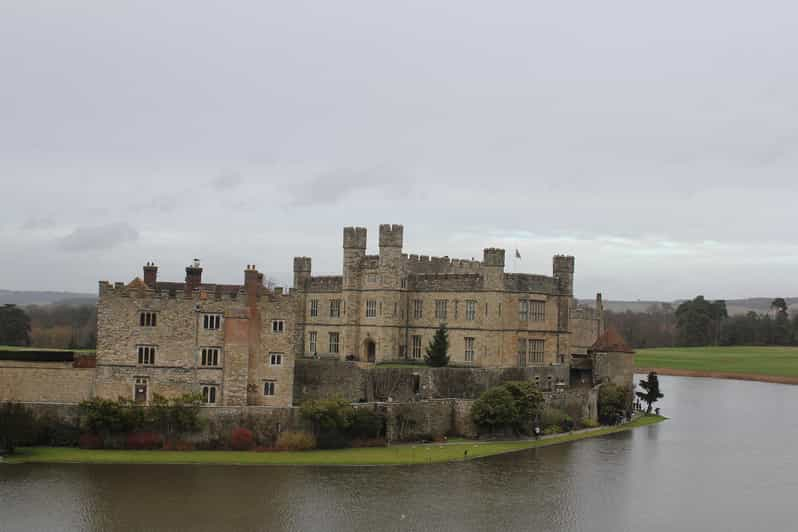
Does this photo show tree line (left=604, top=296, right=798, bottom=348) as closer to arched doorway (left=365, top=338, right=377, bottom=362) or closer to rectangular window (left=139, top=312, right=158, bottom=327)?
arched doorway (left=365, top=338, right=377, bottom=362)

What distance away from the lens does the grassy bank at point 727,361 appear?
10944cm

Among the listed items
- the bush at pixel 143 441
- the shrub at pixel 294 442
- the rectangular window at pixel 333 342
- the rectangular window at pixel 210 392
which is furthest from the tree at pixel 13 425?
the rectangular window at pixel 333 342

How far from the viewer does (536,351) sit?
2370 inches

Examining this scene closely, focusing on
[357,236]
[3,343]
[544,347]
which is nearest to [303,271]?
[357,236]

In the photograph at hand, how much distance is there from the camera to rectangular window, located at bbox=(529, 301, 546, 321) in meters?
59.6

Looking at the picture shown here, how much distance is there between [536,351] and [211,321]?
21819mm

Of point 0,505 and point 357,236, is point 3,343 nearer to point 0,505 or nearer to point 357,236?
point 357,236

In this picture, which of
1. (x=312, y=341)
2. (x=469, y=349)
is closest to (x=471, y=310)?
(x=469, y=349)

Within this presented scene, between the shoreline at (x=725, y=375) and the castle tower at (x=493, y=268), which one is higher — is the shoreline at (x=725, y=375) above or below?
below

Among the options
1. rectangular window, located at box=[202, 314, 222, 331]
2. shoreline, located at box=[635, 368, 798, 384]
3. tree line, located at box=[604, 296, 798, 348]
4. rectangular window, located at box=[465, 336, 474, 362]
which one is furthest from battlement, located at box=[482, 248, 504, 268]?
tree line, located at box=[604, 296, 798, 348]

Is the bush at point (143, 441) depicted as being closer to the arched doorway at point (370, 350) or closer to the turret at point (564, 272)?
the arched doorway at point (370, 350)

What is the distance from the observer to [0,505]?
33.8 meters

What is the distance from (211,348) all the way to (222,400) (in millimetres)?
2469

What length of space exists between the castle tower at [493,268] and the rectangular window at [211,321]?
17.4m
